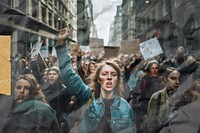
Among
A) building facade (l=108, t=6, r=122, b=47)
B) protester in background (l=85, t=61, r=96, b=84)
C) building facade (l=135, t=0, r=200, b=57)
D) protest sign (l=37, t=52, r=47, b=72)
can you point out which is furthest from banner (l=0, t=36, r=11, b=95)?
building facade (l=135, t=0, r=200, b=57)

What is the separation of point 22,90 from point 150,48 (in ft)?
1.92

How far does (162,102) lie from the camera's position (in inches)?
63.7

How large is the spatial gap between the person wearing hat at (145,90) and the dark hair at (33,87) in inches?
15.9

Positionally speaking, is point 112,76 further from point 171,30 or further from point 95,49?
point 171,30

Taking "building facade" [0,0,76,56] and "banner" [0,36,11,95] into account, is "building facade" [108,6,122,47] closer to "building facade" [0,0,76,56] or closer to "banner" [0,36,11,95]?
"building facade" [0,0,76,56]

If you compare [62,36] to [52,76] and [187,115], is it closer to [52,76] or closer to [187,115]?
[52,76]

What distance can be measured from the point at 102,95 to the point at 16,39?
443 mm

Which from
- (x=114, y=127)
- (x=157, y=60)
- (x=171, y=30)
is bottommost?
(x=114, y=127)

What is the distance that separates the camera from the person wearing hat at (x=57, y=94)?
159 centimetres

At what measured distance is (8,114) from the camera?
1611 mm

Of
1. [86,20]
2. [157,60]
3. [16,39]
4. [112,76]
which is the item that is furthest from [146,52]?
[16,39]

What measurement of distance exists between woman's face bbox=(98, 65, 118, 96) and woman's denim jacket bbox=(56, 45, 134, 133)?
0.05m

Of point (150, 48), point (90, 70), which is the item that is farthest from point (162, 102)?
point (90, 70)

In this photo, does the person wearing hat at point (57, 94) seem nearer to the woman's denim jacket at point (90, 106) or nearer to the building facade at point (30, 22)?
the woman's denim jacket at point (90, 106)
